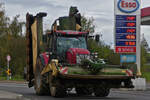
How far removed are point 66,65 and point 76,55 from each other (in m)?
1.16

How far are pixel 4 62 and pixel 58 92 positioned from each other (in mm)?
39789

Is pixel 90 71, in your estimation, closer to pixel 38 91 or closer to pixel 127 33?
pixel 38 91

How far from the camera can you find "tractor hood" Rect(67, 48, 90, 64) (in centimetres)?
1838

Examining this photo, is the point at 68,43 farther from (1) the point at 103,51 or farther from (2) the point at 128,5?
(1) the point at 103,51

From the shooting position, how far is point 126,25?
27672 mm

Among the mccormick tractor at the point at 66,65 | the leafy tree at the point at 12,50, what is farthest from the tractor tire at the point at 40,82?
the leafy tree at the point at 12,50

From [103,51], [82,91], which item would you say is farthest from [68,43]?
[103,51]

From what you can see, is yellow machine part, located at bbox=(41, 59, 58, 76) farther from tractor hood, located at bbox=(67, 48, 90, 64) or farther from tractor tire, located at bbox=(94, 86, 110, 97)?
tractor tire, located at bbox=(94, 86, 110, 97)

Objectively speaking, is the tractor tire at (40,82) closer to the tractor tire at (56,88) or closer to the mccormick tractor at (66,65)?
the mccormick tractor at (66,65)

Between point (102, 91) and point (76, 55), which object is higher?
point (76, 55)

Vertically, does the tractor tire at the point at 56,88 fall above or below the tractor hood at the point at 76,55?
below

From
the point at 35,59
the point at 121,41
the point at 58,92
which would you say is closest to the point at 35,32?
the point at 35,59

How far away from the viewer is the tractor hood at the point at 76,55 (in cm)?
1838

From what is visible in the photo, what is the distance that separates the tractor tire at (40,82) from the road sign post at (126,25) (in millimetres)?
8268
